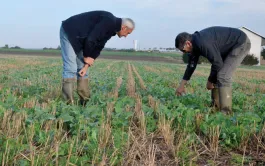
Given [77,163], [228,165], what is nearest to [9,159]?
[77,163]

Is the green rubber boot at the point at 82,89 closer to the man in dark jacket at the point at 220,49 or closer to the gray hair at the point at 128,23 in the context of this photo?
the gray hair at the point at 128,23

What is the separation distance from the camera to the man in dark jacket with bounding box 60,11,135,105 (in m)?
5.22

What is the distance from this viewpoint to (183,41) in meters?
5.07

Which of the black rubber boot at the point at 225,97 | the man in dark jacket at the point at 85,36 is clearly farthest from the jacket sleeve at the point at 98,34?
the black rubber boot at the point at 225,97

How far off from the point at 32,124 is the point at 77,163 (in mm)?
1120

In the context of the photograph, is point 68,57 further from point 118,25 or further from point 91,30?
point 118,25

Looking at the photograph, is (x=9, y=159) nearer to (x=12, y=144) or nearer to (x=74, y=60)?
(x=12, y=144)

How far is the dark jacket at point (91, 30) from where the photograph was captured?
5211mm

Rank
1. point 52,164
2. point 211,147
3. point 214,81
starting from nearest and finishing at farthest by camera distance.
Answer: point 52,164, point 211,147, point 214,81

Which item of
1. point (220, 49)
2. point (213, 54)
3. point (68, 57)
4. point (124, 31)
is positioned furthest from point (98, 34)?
point (220, 49)

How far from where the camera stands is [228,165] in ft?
10.3

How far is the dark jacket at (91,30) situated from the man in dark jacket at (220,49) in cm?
103

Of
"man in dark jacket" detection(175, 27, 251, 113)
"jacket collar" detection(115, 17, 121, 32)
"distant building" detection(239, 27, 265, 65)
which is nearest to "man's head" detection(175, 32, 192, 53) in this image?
"man in dark jacket" detection(175, 27, 251, 113)

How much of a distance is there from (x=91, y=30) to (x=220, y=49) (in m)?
2.06
